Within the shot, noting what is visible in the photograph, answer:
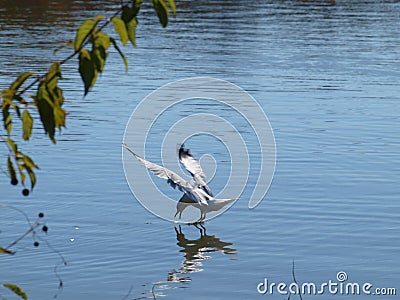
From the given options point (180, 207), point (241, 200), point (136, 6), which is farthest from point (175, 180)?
point (136, 6)

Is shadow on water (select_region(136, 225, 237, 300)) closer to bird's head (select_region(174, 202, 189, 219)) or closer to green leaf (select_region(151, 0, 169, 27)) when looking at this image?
bird's head (select_region(174, 202, 189, 219))

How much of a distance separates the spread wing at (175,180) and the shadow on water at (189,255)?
14.0 inches

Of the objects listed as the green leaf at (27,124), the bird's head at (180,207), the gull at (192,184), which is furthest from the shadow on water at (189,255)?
Answer: the green leaf at (27,124)

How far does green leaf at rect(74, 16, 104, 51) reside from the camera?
2.69 m

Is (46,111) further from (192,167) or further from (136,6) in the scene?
(192,167)

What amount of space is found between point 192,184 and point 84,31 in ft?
19.1

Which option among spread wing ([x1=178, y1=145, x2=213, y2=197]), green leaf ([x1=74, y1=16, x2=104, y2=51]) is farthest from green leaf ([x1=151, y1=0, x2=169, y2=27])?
spread wing ([x1=178, y1=145, x2=213, y2=197])

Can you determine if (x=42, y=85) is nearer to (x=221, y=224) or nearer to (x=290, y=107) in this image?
(x=221, y=224)

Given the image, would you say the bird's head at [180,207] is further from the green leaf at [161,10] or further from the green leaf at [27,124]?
the green leaf at [161,10]

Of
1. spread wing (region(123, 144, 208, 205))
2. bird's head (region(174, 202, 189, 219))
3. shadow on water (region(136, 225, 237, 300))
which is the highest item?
bird's head (region(174, 202, 189, 219))

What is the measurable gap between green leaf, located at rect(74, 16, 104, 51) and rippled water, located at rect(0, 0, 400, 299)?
4565 millimetres

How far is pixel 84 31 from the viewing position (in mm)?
2729

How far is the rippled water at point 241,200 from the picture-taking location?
765 centimetres

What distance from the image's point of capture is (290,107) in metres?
14.3
